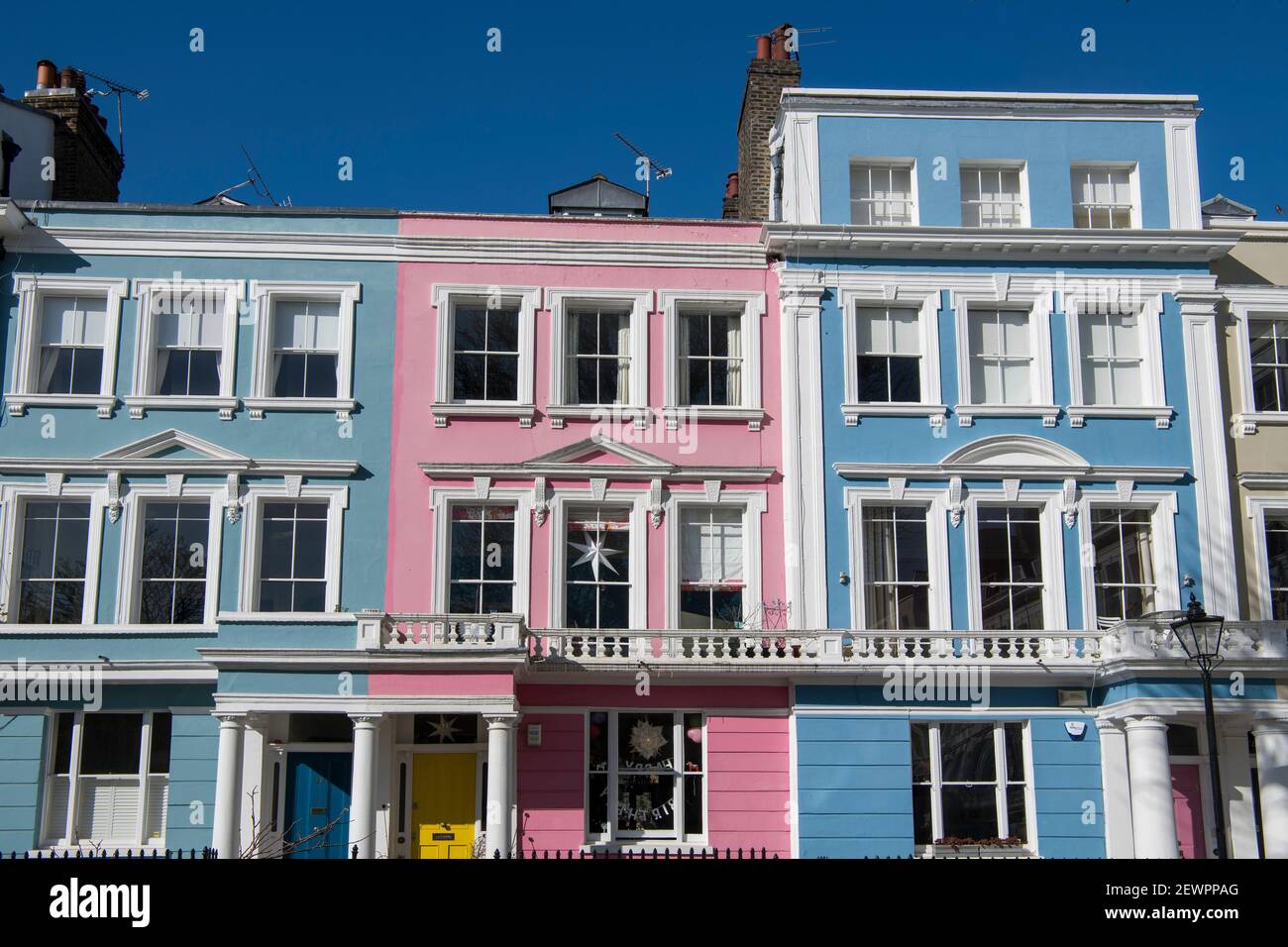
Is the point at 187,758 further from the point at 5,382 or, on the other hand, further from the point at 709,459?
the point at 709,459

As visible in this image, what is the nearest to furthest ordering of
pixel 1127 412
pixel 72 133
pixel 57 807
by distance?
1. pixel 57 807
2. pixel 1127 412
3. pixel 72 133

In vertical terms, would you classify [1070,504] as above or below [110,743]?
above

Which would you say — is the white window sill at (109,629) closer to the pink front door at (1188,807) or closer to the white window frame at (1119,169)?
the pink front door at (1188,807)

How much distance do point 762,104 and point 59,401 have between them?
1316 cm

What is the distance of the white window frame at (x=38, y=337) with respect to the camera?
2223 cm

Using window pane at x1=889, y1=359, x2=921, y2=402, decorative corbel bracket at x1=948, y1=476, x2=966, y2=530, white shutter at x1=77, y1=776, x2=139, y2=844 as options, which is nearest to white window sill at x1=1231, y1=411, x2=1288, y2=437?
decorative corbel bracket at x1=948, y1=476, x2=966, y2=530

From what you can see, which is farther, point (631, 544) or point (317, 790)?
point (631, 544)

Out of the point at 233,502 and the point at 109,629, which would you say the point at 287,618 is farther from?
the point at 109,629

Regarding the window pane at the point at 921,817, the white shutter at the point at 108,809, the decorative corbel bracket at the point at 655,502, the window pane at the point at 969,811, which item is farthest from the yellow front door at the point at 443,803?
the window pane at the point at 969,811

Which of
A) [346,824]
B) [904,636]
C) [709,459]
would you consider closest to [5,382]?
[346,824]

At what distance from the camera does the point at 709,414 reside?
22859 millimetres

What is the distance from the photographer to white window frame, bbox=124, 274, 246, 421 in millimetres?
22312

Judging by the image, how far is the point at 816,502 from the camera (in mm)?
22359

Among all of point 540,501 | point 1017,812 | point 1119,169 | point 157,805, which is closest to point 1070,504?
point 1017,812
